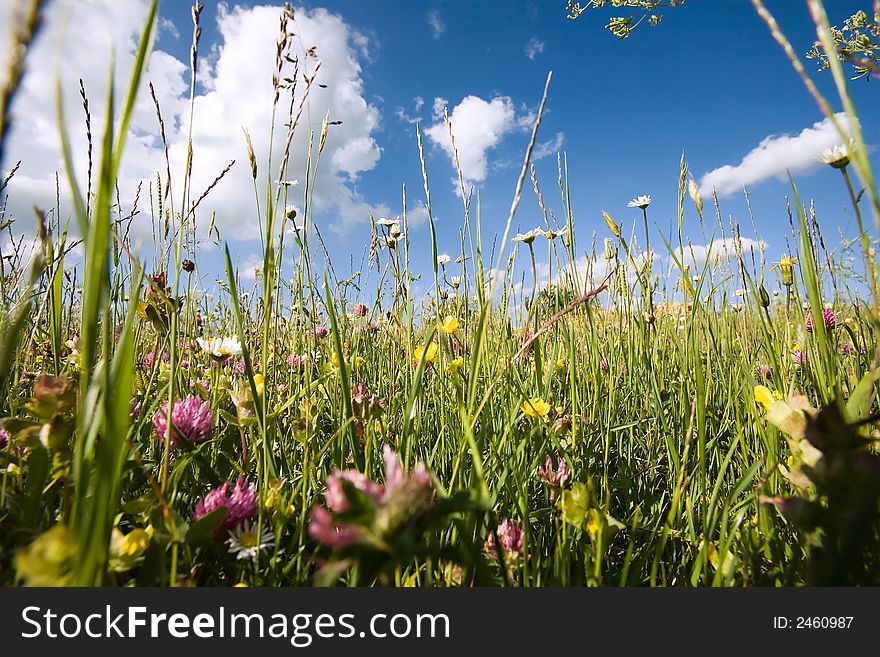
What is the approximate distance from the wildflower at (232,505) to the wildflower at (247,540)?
0.04 ft

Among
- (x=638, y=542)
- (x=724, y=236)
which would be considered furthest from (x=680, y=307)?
(x=638, y=542)

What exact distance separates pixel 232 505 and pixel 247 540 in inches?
2.7

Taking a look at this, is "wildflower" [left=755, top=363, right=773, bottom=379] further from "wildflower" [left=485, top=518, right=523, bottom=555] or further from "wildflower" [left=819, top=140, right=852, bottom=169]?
"wildflower" [left=485, top=518, right=523, bottom=555]

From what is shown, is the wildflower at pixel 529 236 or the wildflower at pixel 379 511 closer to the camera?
the wildflower at pixel 379 511

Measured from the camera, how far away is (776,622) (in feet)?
1.53

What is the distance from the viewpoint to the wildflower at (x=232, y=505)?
27.9 inches

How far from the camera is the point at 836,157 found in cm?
84

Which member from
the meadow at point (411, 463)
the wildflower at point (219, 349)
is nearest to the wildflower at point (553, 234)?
the meadow at point (411, 463)

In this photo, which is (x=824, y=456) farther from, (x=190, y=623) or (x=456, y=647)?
(x=190, y=623)

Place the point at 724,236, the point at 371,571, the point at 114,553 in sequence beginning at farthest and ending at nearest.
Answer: the point at 724,236 → the point at 114,553 → the point at 371,571

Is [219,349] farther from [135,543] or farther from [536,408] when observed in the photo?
[536,408]

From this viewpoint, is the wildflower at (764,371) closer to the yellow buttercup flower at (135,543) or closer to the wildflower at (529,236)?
the wildflower at (529,236)

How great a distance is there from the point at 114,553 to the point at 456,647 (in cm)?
41

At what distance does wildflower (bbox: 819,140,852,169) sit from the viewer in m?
0.79
